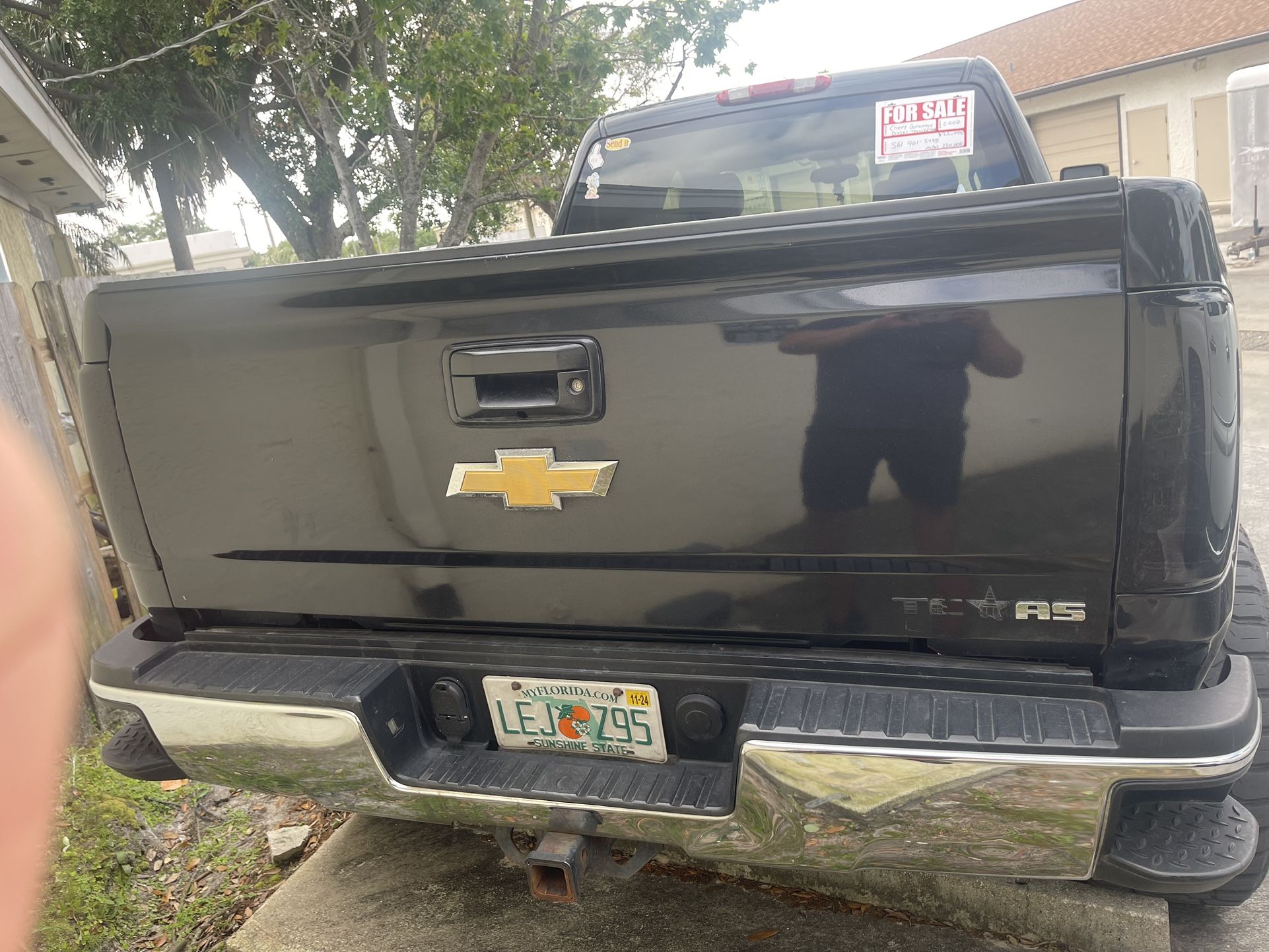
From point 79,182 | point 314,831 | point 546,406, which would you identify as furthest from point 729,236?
point 79,182

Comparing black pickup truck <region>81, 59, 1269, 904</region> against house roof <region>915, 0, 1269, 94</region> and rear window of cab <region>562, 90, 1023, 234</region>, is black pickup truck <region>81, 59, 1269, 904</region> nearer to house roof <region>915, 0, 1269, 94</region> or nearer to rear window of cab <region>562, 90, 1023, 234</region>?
rear window of cab <region>562, 90, 1023, 234</region>

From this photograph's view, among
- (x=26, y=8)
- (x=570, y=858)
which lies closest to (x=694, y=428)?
(x=570, y=858)

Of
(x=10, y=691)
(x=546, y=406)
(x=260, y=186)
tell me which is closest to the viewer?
(x=10, y=691)

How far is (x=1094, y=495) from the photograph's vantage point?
5.41 feet

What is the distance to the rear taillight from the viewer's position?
3307mm

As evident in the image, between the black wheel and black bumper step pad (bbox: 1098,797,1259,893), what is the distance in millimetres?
148

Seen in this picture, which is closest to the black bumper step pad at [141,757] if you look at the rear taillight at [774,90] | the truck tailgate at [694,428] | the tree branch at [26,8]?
the truck tailgate at [694,428]

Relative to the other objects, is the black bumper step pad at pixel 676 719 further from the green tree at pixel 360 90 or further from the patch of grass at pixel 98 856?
the green tree at pixel 360 90

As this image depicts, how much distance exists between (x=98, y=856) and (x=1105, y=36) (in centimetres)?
2272

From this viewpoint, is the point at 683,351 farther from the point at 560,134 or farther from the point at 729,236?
the point at 560,134

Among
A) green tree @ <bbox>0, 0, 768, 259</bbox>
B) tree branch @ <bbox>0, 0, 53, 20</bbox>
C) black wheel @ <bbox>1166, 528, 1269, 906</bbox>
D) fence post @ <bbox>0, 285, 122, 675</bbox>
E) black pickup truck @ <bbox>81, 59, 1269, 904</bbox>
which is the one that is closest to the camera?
black pickup truck @ <bbox>81, 59, 1269, 904</bbox>

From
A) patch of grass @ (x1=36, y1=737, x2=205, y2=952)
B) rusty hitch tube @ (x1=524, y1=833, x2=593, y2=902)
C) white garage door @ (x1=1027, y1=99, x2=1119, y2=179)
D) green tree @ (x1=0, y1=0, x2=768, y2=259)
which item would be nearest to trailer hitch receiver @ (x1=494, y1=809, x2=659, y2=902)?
rusty hitch tube @ (x1=524, y1=833, x2=593, y2=902)

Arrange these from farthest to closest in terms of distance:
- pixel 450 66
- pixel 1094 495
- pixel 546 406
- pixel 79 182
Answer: pixel 79 182, pixel 450 66, pixel 546 406, pixel 1094 495

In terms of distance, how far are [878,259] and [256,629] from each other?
171 centimetres
